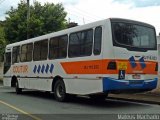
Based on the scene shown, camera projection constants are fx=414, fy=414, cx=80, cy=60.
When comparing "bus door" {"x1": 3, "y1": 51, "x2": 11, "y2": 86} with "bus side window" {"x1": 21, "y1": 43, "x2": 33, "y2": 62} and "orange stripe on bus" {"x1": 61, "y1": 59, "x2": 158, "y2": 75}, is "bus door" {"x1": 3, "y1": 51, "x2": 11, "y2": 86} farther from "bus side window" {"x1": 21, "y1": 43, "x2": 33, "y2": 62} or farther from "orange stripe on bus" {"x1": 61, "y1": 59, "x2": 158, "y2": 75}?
"orange stripe on bus" {"x1": 61, "y1": 59, "x2": 158, "y2": 75}

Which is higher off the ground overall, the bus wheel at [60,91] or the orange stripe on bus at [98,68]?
the orange stripe on bus at [98,68]

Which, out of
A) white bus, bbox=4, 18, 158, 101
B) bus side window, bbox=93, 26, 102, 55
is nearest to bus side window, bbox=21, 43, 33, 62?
white bus, bbox=4, 18, 158, 101

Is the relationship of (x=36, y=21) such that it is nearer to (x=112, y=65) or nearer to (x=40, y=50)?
(x=40, y=50)

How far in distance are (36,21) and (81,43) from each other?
21.0m

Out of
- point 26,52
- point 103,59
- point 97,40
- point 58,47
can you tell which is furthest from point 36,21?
point 103,59

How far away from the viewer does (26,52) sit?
22.7m

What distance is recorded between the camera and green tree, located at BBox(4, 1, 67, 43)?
122ft

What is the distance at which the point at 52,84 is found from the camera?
1881 cm

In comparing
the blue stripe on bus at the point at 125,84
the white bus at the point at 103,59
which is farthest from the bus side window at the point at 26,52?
the blue stripe on bus at the point at 125,84

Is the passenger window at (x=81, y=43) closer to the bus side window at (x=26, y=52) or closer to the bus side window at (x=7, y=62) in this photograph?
the bus side window at (x=26, y=52)

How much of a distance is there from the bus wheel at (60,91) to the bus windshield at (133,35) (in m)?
3.77

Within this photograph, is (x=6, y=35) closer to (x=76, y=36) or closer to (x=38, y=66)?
(x=38, y=66)

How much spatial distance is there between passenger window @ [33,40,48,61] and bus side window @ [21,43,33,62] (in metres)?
0.81

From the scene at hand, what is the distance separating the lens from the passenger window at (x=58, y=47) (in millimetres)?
17906
